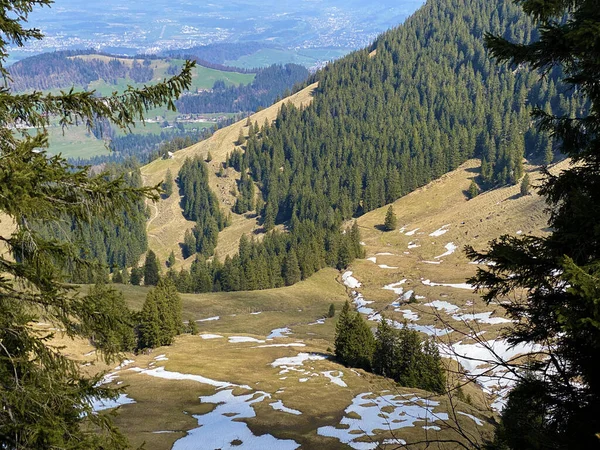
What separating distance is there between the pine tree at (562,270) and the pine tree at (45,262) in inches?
246

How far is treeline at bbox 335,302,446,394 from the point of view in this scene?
165 ft

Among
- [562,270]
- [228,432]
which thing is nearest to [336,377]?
[228,432]

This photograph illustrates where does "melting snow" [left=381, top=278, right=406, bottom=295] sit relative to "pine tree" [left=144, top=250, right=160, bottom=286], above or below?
below

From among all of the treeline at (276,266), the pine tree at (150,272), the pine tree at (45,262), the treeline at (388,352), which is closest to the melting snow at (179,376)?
the treeline at (388,352)

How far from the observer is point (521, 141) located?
182 meters

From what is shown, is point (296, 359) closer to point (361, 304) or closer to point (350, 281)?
point (361, 304)

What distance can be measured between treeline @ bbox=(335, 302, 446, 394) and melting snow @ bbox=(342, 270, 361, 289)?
195 ft

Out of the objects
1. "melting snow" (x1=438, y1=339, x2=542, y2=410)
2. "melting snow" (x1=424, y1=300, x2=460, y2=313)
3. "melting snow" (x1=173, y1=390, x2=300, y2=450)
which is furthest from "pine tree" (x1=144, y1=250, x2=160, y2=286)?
"melting snow" (x1=173, y1=390, x2=300, y2=450)

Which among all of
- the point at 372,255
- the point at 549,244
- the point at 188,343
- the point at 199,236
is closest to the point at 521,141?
the point at 372,255

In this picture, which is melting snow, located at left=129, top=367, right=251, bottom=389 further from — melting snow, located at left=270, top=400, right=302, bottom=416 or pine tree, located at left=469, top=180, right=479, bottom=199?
pine tree, located at left=469, top=180, right=479, bottom=199

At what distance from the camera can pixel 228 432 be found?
33.8 m

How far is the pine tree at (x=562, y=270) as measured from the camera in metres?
7.61

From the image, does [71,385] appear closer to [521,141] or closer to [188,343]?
[188,343]

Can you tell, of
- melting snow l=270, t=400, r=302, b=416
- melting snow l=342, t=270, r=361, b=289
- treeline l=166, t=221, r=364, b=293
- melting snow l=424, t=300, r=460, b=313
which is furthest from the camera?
treeline l=166, t=221, r=364, b=293
